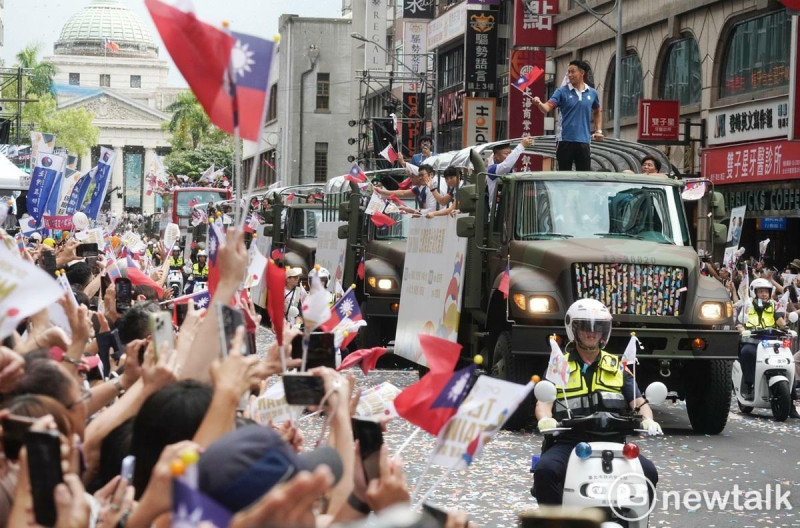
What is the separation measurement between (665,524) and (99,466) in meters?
5.63

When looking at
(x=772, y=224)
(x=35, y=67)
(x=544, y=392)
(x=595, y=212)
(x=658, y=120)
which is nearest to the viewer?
(x=544, y=392)

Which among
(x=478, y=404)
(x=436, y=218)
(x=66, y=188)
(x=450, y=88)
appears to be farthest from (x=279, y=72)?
(x=478, y=404)

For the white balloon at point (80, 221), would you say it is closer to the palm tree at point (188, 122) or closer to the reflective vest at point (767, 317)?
the reflective vest at point (767, 317)

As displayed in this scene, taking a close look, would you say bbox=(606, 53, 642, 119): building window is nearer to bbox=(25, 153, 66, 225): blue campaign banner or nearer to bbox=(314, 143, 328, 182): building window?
bbox=(25, 153, 66, 225): blue campaign banner

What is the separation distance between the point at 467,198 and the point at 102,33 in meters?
172

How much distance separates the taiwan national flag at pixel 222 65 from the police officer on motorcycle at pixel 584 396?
265 cm

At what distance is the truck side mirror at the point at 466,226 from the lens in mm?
15438

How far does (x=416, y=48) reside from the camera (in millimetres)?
56219

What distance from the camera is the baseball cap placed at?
324 cm

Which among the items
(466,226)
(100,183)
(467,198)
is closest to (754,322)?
(466,226)

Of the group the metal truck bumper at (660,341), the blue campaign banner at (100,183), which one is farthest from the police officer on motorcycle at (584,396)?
the blue campaign banner at (100,183)

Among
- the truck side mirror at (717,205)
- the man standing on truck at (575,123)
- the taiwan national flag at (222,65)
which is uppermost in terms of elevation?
the man standing on truck at (575,123)

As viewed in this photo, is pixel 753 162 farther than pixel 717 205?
Yes

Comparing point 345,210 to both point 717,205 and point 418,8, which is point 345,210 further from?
point 418,8
